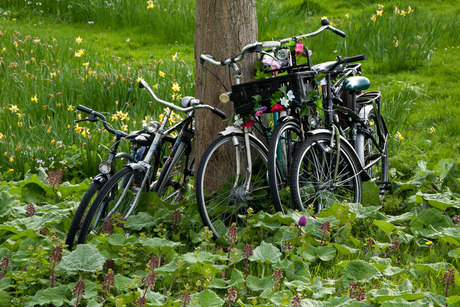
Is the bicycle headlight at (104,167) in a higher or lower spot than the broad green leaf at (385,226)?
higher

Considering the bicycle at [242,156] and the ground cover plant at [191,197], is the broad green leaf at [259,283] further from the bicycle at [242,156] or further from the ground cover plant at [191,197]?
the bicycle at [242,156]

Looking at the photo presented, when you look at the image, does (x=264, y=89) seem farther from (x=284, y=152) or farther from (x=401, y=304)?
(x=401, y=304)

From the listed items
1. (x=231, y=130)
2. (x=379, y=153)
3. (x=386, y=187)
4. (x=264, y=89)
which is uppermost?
(x=264, y=89)

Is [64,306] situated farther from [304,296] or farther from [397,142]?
[397,142]

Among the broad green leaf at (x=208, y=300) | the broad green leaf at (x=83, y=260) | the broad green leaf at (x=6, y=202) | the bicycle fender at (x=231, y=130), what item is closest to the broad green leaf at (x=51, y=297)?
the broad green leaf at (x=83, y=260)

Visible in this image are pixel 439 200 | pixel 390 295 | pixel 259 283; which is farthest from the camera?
pixel 439 200

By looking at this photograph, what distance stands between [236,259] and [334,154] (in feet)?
4.21

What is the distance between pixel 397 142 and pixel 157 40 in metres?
4.78

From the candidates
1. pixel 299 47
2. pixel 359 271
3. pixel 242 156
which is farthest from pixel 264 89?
pixel 359 271

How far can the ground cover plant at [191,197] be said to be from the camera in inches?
103

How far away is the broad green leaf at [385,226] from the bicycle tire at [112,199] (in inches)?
59.1

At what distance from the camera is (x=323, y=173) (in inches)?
143

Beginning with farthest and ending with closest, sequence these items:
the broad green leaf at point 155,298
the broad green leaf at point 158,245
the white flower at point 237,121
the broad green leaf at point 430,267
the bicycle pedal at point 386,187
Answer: the bicycle pedal at point 386,187, the white flower at point 237,121, the broad green leaf at point 158,245, the broad green leaf at point 430,267, the broad green leaf at point 155,298

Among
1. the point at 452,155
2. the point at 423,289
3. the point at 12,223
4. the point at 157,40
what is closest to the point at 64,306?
the point at 12,223
